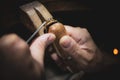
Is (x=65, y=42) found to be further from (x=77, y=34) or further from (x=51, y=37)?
(x=77, y=34)

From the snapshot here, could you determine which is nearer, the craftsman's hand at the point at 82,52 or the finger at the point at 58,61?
the craftsman's hand at the point at 82,52

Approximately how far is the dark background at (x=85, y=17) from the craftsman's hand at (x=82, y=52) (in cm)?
15

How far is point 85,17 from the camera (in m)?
1.53

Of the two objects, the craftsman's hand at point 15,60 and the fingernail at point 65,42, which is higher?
the craftsman's hand at point 15,60

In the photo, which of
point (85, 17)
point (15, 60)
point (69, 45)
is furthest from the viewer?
point (85, 17)

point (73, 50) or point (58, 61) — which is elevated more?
point (73, 50)

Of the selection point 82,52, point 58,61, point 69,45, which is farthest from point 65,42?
point 58,61

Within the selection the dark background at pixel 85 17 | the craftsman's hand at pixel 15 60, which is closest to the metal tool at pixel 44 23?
the dark background at pixel 85 17

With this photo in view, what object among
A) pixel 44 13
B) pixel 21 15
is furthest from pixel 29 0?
pixel 44 13

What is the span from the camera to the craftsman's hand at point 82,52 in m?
1.21

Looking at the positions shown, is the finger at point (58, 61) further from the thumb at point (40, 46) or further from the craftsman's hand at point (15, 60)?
the craftsman's hand at point (15, 60)

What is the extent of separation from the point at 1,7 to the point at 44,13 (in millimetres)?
325

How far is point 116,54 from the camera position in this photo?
156 cm

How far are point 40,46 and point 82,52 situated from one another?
265 millimetres
